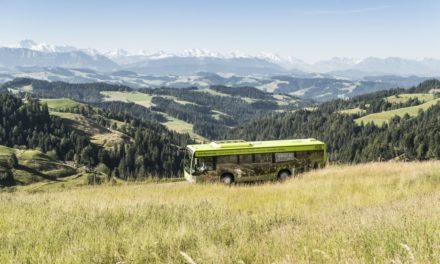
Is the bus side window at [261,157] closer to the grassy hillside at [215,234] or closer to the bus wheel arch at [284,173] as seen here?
the bus wheel arch at [284,173]

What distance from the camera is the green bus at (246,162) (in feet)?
102

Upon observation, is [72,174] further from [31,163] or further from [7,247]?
[7,247]

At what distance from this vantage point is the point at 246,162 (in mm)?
31328

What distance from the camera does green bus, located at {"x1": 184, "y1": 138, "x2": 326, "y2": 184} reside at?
A: 31.2 metres

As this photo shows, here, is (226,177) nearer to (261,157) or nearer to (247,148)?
(247,148)

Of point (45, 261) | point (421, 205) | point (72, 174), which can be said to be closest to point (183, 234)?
point (45, 261)

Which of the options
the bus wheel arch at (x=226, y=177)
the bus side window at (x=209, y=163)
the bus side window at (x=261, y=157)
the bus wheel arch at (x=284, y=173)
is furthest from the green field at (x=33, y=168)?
the bus wheel arch at (x=284, y=173)

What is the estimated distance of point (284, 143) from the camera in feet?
106

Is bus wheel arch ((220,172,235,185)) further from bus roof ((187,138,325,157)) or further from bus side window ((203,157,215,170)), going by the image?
bus roof ((187,138,325,157))

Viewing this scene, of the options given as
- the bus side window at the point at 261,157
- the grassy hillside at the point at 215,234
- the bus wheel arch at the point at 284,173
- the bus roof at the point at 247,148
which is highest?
the grassy hillside at the point at 215,234

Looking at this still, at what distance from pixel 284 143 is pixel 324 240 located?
2561 centimetres

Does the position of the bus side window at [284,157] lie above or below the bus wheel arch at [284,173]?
above

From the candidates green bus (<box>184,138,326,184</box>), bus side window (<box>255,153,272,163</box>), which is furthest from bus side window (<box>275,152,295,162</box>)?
bus side window (<box>255,153,272,163</box>)

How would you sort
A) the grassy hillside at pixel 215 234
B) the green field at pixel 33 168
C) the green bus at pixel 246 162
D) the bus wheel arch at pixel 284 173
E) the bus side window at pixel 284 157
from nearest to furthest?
the grassy hillside at pixel 215 234 < the green bus at pixel 246 162 < the bus wheel arch at pixel 284 173 < the bus side window at pixel 284 157 < the green field at pixel 33 168
